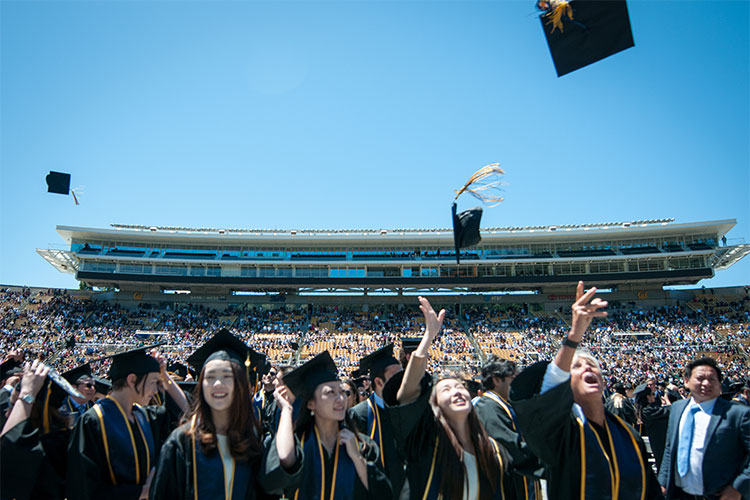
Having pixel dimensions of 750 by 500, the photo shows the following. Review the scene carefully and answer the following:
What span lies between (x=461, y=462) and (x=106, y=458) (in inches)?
97.2

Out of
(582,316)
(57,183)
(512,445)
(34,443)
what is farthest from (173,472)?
(57,183)

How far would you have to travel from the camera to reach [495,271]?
135ft

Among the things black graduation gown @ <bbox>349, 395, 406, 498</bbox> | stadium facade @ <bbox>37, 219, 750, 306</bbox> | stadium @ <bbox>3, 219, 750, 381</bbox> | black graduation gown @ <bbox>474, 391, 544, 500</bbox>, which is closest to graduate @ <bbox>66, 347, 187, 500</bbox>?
black graduation gown @ <bbox>349, 395, 406, 498</bbox>

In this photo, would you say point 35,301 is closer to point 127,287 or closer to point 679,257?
point 127,287

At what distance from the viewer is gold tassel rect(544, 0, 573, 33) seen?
16.0 feet

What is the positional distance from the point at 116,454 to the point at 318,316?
36.7m

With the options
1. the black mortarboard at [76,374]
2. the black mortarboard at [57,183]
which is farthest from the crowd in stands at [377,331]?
the black mortarboard at [76,374]

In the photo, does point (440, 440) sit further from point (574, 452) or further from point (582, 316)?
point (582, 316)

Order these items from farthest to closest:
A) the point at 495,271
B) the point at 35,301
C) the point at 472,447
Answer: the point at 495,271
the point at 35,301
the point at 472,447

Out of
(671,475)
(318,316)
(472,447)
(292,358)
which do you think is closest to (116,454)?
(472,447)

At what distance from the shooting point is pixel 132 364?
12.4 ft

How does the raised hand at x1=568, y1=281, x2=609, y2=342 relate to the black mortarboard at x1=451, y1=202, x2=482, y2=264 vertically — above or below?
below

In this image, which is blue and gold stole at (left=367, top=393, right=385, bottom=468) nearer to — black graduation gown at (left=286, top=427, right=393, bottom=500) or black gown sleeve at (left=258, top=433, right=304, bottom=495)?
black graduation gown at (left=286, top=427, right=393, bottom=500)

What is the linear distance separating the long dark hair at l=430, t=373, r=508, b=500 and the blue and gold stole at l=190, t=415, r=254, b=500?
1.28m
